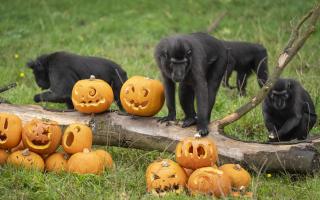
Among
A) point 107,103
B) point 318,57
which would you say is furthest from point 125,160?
point 318,57

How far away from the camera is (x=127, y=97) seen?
6.87 m

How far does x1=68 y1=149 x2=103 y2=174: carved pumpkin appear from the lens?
6137 millimetres

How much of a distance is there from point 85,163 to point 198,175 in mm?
1271

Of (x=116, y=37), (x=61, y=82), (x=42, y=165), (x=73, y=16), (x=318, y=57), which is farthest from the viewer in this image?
(x=73, y=16)

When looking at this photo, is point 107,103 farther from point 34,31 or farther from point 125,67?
point 34,31

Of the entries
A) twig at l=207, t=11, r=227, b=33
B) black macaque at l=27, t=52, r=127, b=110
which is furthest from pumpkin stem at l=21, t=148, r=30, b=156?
twig at l=207, t=11, r=227, b=33

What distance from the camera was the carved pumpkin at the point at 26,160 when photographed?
610 cm

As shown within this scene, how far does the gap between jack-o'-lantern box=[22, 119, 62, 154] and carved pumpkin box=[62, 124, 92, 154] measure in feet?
0.36

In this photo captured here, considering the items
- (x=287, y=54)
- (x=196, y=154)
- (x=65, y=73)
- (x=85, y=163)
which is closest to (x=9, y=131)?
(x=85, y=163)

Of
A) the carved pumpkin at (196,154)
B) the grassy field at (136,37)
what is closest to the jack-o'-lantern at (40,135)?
the grassy field at (136,37)

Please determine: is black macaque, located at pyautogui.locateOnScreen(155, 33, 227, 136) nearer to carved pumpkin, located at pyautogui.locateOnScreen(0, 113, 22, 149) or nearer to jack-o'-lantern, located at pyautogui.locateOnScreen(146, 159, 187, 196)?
jack-o'-lantern, located at pyautogui.locateOnScreen(146, 159, 187, 196)

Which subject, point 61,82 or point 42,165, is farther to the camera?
point 61,82

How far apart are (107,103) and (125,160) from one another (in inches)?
28.2

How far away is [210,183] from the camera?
5.53 metres
